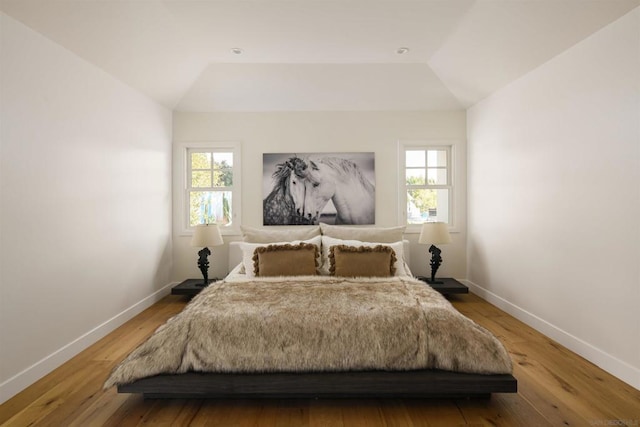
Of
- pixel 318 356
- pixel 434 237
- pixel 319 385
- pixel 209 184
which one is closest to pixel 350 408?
pixel 319 385

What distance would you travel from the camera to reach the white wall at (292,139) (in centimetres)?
454

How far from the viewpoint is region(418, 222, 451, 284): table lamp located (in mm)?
4092

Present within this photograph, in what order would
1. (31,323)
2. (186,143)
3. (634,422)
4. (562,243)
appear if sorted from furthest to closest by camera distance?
(186,143)
(562,243)
(31,323)
(634,422)

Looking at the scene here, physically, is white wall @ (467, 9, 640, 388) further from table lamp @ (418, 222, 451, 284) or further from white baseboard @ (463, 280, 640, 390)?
table lamp @ (418, 222, 451, 284)

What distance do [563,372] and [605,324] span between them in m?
0.48

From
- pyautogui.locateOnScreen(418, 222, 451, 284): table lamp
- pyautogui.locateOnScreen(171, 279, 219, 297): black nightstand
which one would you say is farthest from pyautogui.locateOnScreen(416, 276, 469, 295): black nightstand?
pyautogui.locateOnScreen(171, 279, 219, 297): black nightstand

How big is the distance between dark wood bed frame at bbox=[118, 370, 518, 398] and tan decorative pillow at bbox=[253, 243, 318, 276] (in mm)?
1309

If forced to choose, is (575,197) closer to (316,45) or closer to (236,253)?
(316,45)

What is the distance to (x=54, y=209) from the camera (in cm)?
255

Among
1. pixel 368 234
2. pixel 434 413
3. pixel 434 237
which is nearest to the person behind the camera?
pixel 434 413

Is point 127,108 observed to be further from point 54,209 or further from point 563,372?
point 563,372

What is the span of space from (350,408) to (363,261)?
146 cm

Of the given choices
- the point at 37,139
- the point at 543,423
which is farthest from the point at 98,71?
the point at 543,423

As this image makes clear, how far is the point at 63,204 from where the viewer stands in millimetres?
2645
